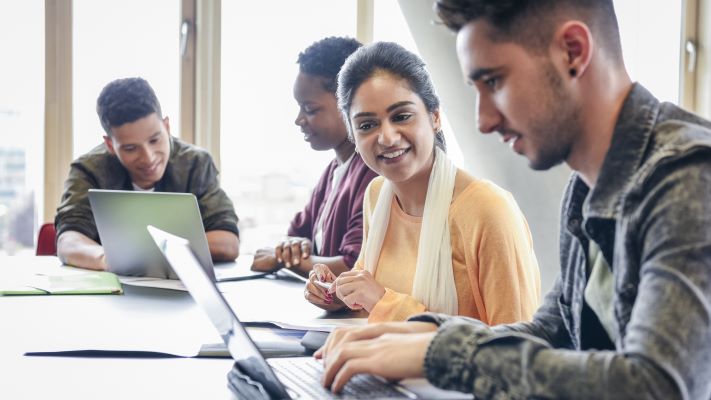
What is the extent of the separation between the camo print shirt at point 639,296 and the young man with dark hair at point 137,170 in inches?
76.5

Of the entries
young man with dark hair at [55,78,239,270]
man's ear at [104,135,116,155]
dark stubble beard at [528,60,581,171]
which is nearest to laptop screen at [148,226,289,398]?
dark stubble beard at [528,60,581,171]

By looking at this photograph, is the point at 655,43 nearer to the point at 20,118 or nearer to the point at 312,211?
the point at 312,211

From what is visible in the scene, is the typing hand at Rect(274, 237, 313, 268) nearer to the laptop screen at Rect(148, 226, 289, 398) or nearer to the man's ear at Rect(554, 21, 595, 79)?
the laptop screen at Rect(148, 226, 289, 398)

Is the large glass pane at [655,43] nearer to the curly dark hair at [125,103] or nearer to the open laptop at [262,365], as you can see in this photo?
the curly dark hair at [125,103]

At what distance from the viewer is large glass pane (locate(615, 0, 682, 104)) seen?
4.29 metres

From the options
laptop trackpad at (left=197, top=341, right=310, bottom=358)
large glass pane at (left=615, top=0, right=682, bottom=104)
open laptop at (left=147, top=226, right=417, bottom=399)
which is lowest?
laptop trackpad at (left=197, top=341, right=310, bottom=358)

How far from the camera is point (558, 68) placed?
3.06 feet

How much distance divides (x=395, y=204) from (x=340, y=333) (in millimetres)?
930

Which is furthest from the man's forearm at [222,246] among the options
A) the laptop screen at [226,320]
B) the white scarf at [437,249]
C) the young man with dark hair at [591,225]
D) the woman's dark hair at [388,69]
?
the young man with dark hair at [591,225]

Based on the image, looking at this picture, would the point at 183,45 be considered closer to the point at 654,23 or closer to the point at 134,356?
the point at 654,23

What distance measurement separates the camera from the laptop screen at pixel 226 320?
95 centimetres

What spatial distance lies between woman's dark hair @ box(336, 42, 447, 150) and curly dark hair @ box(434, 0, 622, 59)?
838 mm

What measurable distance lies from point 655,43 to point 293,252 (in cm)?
298

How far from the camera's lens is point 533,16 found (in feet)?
3.05
